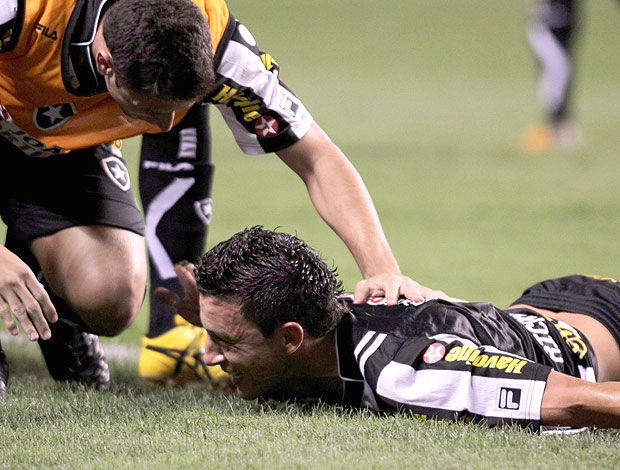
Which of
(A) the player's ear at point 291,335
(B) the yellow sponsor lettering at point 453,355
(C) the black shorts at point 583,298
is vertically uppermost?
(C) the black shorts at point 583,298

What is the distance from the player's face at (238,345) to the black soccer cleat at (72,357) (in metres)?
0.82

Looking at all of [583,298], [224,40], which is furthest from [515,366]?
[224,40]

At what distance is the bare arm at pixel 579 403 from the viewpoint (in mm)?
2191

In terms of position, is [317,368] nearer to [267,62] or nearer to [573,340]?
[573,340]

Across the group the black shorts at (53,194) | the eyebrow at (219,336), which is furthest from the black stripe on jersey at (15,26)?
the eyebrow at (219,336)

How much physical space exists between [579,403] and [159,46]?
1.33 metres

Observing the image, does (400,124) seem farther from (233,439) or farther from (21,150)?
(233,439)

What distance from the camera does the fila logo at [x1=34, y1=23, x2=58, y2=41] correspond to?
265cm

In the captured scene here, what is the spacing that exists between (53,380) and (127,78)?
128 cm

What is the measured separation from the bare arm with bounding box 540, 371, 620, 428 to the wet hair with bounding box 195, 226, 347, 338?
23.5 inches

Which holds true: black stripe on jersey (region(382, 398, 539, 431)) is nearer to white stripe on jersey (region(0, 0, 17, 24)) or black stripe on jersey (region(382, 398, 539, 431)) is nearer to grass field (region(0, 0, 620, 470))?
grass field (region(0, 0, 620, 470))

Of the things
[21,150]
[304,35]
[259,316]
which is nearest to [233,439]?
[259,316]

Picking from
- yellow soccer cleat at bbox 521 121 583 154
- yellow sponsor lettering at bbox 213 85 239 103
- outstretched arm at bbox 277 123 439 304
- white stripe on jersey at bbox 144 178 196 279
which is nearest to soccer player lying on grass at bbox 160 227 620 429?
outstretched arm at bbox 277 123 439 304

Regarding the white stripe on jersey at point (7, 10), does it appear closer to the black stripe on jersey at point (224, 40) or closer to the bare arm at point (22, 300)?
the black stripe on jersey at point (224, 40)
